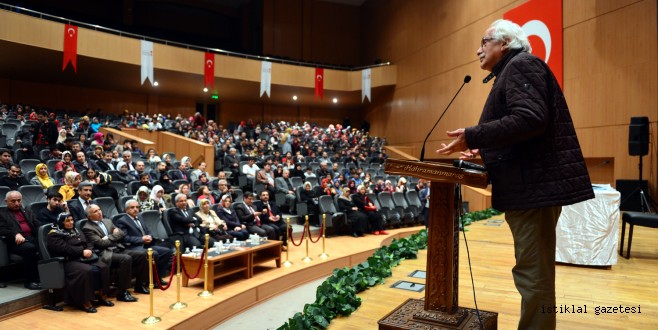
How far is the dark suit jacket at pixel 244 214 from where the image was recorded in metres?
6.52

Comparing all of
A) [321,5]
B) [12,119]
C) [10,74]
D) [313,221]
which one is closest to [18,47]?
[12,119]

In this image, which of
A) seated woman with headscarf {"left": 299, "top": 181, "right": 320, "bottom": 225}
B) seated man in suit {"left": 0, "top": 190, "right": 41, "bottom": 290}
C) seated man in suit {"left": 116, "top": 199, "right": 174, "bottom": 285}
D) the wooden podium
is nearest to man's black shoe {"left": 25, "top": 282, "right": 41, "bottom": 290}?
seated man in suit {"left": 0, "top": 190, "right": 41, "bottom": 290}

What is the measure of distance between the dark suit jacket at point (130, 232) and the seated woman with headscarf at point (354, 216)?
4.22 m

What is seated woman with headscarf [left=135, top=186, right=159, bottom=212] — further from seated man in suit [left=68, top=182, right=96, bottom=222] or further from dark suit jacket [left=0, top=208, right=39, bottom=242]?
dark suit jacket [left=0, top=208, right=39, bottom=242]

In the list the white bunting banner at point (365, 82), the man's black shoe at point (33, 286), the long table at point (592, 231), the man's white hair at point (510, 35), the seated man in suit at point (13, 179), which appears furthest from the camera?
the white bunting banner at point (365, 82)

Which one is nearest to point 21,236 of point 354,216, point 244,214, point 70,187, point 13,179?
point 70,187

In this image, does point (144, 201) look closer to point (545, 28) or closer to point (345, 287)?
point (345, 287)

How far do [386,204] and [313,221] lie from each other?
72.5 inches

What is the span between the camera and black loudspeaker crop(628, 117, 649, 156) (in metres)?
7.16

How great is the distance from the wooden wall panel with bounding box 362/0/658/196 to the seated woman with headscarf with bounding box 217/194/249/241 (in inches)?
276

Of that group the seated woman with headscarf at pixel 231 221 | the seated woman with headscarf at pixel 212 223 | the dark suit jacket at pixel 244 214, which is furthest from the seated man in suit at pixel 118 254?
the dark suit jacket at pixel 244 214

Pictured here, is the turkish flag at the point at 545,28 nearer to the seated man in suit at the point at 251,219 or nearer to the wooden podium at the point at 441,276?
the seated man in suit at the point at 251,219

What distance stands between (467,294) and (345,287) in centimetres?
80

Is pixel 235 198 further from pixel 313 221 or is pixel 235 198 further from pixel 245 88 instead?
pixel 245 88
